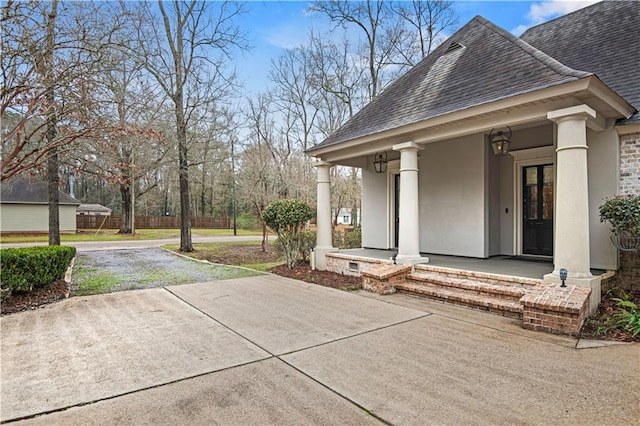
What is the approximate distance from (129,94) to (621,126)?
8879mm

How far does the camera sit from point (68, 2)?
6.21 m

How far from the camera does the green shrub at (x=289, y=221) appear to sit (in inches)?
359

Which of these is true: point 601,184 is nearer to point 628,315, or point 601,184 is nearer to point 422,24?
point 628,315

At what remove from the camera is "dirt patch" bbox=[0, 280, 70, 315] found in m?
5.53

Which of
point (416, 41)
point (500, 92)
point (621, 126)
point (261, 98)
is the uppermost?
point (416, 41)

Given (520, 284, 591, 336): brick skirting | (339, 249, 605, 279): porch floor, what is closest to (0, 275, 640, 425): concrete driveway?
(520, 284, 591, 336): brick skirting

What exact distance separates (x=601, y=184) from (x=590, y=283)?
7.43ft

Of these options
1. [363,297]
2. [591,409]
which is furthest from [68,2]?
[591,409]

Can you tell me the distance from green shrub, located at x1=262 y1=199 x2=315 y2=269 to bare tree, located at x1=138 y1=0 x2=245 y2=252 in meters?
7.57

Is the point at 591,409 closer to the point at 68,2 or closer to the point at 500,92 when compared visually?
the point at 500,92

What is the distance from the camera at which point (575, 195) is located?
4793 mm

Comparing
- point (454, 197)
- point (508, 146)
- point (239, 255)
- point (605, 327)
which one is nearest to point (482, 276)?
point (605, 327)

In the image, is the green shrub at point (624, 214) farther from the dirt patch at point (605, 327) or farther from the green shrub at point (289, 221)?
the green shrub at point (289, 221)

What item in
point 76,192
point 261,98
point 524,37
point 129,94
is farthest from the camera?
point 76,192
